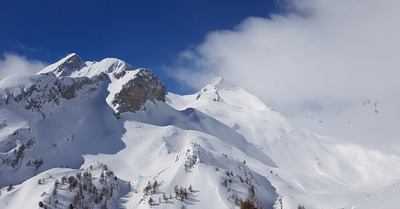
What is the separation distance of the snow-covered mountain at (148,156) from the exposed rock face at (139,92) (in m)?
0.49

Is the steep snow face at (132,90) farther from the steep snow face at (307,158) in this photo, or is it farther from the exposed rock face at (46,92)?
the steep snow face at (307,158)

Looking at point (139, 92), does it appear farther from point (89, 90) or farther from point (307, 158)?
point (307, 158)

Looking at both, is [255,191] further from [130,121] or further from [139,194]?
[130,121]

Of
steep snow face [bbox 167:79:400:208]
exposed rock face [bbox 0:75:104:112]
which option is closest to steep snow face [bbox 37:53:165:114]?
exposed rock face [bbox 0:75:104:112]

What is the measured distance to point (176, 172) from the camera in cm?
8069

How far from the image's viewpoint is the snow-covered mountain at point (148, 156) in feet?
237

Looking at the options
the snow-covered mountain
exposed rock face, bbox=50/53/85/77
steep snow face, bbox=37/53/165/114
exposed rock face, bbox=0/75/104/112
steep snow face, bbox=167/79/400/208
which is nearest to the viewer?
the snow-covered mountain

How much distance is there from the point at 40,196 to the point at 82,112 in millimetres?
61226

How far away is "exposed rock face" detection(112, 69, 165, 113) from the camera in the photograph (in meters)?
135

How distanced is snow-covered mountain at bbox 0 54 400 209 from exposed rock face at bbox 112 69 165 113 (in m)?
0.49

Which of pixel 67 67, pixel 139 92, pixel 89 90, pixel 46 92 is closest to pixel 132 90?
pixel 139 92

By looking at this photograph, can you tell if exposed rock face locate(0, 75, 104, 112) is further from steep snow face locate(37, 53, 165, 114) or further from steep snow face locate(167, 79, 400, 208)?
steep snow face locate(167, 79, 400, 208)

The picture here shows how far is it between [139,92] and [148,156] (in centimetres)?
4215

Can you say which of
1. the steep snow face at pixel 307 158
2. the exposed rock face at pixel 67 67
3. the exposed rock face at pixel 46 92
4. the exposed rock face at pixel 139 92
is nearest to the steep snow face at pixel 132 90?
the exposed rock face at pixel 139 92
